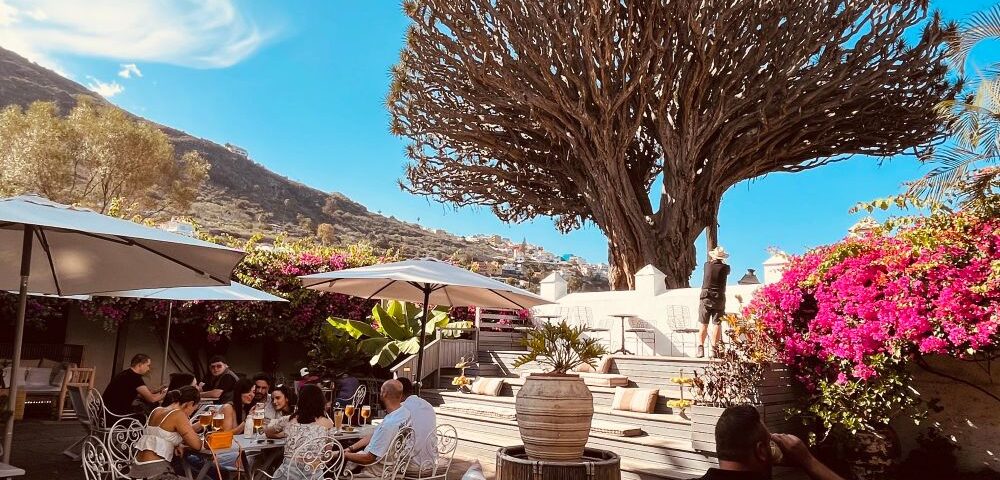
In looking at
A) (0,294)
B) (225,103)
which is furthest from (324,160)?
(0,294)

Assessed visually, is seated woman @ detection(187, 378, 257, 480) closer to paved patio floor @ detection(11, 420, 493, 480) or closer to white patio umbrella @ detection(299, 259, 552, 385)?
white patio umbrella @ detection(299, 259, 552, 385)

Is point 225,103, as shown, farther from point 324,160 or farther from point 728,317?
point 728,317

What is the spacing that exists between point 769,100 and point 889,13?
4.65 meters

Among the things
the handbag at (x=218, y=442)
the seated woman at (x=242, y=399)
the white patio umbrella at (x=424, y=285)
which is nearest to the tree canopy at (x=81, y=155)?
the white patio umbrella at (x=424, y=285)

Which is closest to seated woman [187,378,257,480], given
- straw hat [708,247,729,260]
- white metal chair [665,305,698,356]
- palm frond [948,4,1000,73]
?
straw hat [708,247,729,260]

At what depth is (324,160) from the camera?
104 meters

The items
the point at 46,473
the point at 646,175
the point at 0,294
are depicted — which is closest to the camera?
the point at 46,473

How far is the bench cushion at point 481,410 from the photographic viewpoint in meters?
9.61

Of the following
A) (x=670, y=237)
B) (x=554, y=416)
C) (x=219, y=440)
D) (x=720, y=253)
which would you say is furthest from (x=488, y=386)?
(x=670, y=237)

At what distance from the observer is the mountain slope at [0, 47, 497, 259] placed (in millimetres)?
53688

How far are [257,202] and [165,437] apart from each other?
193 ft

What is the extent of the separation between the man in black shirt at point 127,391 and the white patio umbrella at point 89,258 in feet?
3.95

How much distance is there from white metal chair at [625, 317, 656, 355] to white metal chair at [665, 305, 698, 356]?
1.29 feet

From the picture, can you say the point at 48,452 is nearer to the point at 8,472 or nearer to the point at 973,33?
the point at 8,472
